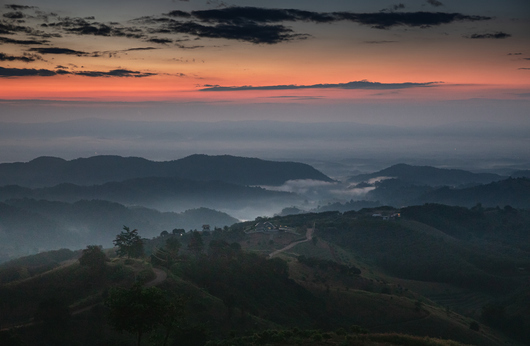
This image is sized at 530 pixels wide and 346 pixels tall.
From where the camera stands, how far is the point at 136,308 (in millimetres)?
29516

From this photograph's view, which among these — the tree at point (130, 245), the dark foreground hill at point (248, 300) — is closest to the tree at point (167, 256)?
the dark foreground hill at point (248, 300)

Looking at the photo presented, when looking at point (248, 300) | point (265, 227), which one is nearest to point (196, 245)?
point (248, 300)

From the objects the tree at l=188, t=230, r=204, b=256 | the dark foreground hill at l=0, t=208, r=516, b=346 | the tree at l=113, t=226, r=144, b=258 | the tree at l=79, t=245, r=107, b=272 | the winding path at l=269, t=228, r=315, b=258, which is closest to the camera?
the dark foreground hill at l=0, t=208, r=516, b=346

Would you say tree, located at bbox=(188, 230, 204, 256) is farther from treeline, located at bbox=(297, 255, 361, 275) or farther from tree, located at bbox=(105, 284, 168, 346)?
tree, located at bbox=(105, 284, 168, 346)

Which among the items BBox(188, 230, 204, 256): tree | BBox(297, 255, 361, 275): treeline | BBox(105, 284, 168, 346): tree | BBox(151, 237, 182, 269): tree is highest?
BBox(105, 284, 168, 346): tree

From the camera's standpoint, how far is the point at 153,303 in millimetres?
30125

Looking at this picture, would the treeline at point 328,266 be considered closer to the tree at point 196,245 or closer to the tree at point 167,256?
the tree at point 196,245

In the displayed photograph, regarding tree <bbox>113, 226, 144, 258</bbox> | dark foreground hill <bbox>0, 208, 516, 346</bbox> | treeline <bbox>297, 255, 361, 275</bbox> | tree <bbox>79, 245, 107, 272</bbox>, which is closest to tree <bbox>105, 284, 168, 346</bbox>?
dark foreground hill <bbox>0, 208, 516, 346</bbox>

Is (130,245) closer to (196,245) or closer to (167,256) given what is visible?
(167,256)

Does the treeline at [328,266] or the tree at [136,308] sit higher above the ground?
the tree at [136,308]

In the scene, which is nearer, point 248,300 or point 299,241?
point 248,300

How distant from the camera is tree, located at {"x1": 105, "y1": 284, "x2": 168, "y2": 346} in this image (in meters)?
29.5

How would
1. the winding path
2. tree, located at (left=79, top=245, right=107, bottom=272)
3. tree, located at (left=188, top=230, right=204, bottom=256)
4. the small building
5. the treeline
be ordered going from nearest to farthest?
tree, located at (left=79, top=245, right=107, bottom=272) < tree, located at (left=188, top=230, right=204, bottom=256) < the treeline < the winding path < the small building

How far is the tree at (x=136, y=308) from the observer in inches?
1163
